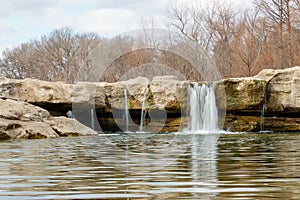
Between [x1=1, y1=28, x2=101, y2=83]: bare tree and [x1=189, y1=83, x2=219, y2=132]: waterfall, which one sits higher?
[x1=1, y1=28, x2=101, y2=83]: bare tree

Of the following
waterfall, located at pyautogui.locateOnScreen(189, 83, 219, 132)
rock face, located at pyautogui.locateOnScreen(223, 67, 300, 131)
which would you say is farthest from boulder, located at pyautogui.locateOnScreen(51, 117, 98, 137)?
rock face, located at pyautogui.locateOnScreen(223, 67, 300, 131)

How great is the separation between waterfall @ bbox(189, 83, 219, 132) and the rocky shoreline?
29 cm

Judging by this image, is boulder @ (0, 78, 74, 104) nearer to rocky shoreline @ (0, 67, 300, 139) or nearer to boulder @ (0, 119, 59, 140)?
rocky shoreline @ (0, 67, 300, 139)

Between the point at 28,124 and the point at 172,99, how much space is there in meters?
7.65

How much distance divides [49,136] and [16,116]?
1.49 m

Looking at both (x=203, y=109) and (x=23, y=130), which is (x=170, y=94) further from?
(x=23, y=130)

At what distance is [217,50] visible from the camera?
37.1 m

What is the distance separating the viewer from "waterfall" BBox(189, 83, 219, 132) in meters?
23.0

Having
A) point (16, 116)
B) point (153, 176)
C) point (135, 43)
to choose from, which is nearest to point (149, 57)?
point (135, 43)

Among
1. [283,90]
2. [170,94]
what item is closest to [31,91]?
[170,94]

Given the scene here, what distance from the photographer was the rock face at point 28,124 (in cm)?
1669

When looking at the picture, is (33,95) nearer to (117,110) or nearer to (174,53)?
(117,110)

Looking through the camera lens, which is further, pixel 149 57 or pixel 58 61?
pixel 58 61

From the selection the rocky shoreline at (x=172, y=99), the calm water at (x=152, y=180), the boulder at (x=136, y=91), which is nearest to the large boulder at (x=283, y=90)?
the rocky shoreline at (x=172, y=99)
